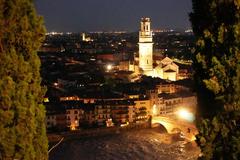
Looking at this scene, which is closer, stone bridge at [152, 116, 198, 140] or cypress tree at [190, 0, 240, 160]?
cypress tree at [190, 0, 240, 160]

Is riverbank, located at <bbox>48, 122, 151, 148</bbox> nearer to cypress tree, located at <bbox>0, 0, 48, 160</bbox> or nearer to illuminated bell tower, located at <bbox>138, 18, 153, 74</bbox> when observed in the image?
illuminated bell tower, located at <bbox>138, 18, 153, 74</bbox>

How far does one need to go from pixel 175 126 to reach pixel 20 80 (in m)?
10.9

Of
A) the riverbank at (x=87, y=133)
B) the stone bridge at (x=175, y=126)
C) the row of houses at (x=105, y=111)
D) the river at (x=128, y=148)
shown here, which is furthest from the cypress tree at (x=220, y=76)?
the row of houses at (x=105, y=111)

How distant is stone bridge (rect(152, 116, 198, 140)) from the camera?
12.4m

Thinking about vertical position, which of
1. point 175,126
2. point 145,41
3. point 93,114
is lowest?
point 175,126

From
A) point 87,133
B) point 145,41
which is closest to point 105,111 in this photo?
point 87,133

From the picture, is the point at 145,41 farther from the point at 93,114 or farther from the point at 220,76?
the point at 220,76

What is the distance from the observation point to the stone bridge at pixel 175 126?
12418mm

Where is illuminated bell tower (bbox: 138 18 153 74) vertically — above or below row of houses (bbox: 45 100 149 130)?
above

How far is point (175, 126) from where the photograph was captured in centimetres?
1305

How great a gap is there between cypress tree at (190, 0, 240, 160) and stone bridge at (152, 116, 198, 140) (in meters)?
9.53

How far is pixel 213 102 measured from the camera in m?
2.38

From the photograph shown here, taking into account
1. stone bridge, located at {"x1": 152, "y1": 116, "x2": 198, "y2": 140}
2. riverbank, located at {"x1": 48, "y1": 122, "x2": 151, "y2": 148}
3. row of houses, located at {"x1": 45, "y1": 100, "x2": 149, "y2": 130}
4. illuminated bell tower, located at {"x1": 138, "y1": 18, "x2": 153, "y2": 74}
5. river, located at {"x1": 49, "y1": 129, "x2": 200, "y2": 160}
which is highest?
illuminated bell tower, located at {"x1": 138, "y1": 18, "x2": 153, "y2": 74}

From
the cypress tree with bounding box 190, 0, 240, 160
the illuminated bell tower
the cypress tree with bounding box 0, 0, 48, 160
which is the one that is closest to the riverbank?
the illuminated bell tower
